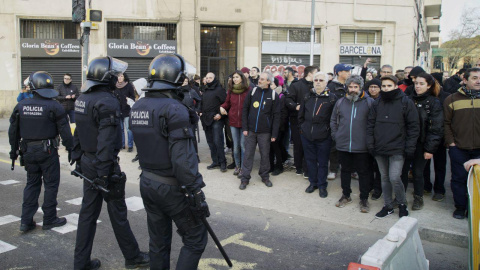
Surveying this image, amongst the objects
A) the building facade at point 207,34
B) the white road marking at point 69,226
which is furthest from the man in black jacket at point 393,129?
the building facade at point 207,34

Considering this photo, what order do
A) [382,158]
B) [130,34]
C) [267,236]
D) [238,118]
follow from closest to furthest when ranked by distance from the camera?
1. [267,236]
2. [382,158]
3. [238,118]
4. [130,34]

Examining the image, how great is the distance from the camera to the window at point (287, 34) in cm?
1967

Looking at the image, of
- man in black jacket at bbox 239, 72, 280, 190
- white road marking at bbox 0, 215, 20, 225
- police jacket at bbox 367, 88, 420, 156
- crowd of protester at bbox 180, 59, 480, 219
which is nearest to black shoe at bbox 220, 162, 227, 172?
crowd of protester at bbox 180, 59, 480, 219

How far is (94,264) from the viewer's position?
162 inches

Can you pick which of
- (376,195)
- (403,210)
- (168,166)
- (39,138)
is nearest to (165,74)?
(168,166)

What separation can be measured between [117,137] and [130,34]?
15886 millimetres

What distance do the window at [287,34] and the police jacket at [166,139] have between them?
17.0m

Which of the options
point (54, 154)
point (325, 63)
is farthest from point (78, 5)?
point (325, 63)

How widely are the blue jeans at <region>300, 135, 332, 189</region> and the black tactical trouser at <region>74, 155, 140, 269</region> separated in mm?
3374

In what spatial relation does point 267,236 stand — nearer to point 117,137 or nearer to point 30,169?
point 117,137

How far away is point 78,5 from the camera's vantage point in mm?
9406

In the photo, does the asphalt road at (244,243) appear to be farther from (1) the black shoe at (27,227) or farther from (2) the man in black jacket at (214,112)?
(2) the man in black jacket at (214,112)

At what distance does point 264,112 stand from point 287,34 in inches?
547

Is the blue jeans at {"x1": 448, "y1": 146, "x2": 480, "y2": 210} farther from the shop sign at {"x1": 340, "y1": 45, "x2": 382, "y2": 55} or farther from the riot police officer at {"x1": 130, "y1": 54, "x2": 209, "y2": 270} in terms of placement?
the shop sign at {"x1": 340, "y1": 45, "x2": 382, "y2": 55}
